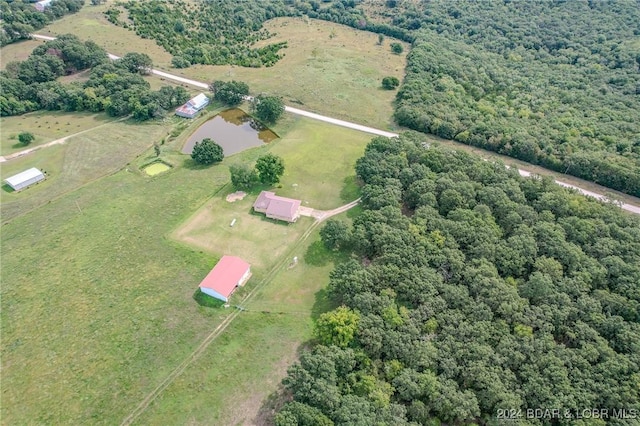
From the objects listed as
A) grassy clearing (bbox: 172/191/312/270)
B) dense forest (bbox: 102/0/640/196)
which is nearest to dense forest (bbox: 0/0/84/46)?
dense forest (bbox: 102/0/640/196)

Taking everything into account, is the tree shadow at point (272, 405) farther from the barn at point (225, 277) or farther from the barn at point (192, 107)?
the barn at point (192, 107)

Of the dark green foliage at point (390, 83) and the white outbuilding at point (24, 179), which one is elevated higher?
the dark green foliage at point (390, 83)

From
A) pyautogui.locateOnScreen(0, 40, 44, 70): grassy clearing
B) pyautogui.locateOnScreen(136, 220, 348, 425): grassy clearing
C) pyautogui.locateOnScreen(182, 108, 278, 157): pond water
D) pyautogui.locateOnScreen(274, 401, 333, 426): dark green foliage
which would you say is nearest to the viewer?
pyautogui.locateOnScreen(274, 401, 333, 426): dark green foliage

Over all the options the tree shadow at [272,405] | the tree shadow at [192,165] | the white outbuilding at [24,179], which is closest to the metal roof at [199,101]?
the tree shadow at [192,165]

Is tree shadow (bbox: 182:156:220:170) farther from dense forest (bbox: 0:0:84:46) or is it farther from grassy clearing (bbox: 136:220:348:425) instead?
dense forest (bbox: 0:0:84:46)

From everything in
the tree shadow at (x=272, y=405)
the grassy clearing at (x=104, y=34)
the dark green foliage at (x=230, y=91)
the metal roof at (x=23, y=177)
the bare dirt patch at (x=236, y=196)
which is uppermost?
the grassy clearing at (x=104, y=34)
